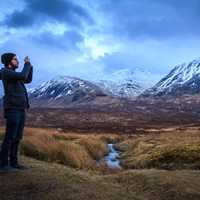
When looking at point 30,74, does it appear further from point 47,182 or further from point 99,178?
point 99,178

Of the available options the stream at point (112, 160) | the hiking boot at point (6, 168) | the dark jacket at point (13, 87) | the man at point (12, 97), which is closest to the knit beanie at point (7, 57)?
the man at point (12, 97)

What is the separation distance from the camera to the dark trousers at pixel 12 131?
40.1ft

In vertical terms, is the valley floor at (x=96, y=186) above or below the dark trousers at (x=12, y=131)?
below

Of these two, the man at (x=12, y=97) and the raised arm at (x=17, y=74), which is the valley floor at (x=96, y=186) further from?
the raised arm at (x=17, y=74)

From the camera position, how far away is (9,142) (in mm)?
12445


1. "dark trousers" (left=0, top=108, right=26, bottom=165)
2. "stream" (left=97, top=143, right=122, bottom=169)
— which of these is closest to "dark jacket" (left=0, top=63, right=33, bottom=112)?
"dark trousers" (left=0, top=108, right=26, bottom=165)

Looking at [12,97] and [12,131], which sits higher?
[12,97]

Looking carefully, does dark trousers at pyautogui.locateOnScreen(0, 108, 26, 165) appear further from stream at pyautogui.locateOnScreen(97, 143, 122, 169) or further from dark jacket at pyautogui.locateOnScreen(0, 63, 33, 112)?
stream at pyautogui.locateOnScreen(97, 143, 122, 169)

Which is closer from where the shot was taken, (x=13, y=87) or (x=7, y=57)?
(x=13, y=87)

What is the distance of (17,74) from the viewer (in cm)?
1203

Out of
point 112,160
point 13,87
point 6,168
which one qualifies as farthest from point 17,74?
point 112,160

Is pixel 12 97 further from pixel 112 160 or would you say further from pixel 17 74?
pixel 112 160

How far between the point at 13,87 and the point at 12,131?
1.18 meters

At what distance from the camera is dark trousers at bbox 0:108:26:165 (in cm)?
1222
